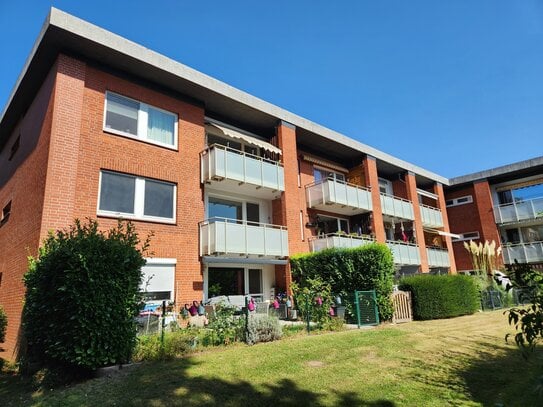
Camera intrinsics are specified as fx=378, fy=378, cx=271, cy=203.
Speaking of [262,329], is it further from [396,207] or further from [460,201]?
[460,201]

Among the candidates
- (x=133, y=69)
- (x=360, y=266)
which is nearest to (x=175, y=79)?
(x=133, y=69)

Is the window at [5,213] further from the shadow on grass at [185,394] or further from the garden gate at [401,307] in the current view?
the garden gate at [401,307]

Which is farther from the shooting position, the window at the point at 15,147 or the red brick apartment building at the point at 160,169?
the window at the point at 15,147

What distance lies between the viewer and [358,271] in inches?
596

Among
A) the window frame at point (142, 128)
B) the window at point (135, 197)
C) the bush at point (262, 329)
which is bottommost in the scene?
the bush at point (262, 329)

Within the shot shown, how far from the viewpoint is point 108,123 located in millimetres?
14219

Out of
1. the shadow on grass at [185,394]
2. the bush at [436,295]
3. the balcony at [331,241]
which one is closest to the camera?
the shadow on grass at [185,394]

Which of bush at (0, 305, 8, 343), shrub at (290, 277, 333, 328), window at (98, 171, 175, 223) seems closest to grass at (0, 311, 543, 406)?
shrub at (290, 277, 333, 328)

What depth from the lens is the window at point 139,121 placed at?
1443cm

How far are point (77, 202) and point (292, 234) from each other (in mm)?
9896

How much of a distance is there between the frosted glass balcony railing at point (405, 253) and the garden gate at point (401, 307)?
7.77m

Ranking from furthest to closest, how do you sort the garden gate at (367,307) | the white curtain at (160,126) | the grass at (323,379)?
the white curtain at (160,126) → the garden gate at (367,307) → the grass at (323,379)

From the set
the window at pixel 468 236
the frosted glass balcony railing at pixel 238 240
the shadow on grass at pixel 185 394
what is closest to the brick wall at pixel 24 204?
the frosted glass balcony railing at pixel 238 240

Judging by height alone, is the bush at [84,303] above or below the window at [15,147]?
below
